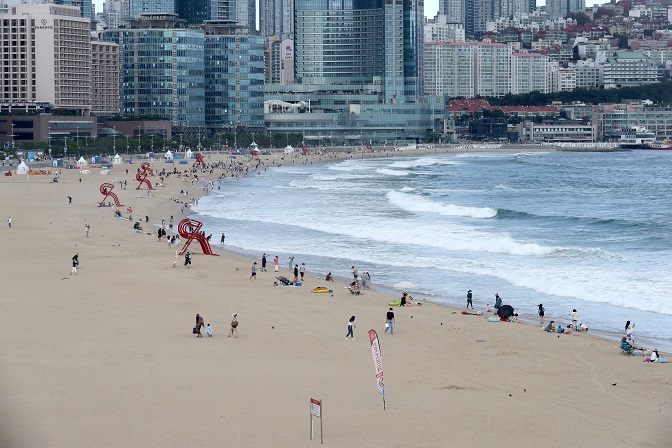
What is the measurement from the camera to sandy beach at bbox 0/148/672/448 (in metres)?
21.1

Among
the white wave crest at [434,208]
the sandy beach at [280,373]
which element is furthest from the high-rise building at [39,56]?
the sandy beach at [280,373]

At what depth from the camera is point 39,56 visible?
150875mm

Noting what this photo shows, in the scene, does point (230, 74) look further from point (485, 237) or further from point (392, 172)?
point (485, 237)

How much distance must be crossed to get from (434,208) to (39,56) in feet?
303

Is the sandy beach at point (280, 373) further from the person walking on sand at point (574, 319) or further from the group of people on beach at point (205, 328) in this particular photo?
the person walking on sand at point (574, 319)

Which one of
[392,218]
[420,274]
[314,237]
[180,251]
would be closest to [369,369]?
[420,274]

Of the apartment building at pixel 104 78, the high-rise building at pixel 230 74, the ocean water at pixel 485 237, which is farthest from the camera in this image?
the high-rise building at pixel 230 74

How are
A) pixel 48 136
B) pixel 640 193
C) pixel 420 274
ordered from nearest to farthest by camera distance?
pixel 420 274 → pixel 640 193 → pixel 48 136

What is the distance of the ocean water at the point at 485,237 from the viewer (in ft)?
123

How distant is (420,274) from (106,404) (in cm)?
2184

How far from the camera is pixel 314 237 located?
184 ft

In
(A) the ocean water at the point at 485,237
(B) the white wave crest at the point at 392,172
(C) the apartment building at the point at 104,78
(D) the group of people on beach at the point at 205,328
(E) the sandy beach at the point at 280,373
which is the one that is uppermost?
(C) the apartment building at the point at 104,78

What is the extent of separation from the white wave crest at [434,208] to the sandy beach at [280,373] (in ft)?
95.3

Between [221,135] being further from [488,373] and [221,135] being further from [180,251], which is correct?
[488,373]
